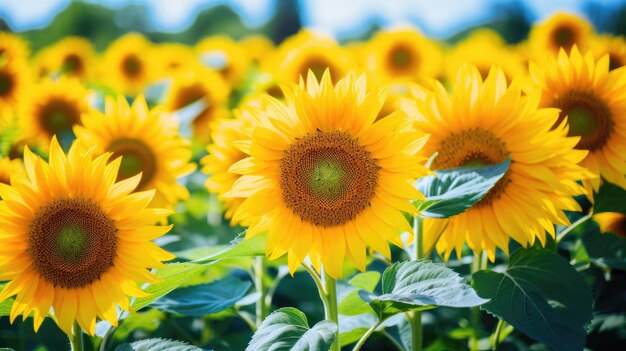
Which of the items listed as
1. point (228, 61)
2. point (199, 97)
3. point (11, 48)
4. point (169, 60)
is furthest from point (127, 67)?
point (199, 97)

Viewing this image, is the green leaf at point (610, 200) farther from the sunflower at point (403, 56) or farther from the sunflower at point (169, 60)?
the sunflower at point (169, 60)

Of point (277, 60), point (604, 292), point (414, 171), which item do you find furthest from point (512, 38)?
point (414, 171)

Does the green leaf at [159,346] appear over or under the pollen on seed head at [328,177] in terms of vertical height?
under

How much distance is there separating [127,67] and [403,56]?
8.37 feet

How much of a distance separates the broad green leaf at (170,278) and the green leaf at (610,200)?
1299 millimetres

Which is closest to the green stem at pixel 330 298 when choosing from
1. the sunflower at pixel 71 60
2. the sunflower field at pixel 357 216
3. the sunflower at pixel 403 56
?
the sunflower field at pixel 357 216

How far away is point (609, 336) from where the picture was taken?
234cm

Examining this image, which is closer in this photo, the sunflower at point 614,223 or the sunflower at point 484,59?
the sunflower at point 614,223

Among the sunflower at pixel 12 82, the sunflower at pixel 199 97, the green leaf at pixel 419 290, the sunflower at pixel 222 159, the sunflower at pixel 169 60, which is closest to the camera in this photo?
the green leaf at pixel 419 290

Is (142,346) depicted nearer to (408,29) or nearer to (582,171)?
(582,171)

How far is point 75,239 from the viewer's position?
1.69 meters

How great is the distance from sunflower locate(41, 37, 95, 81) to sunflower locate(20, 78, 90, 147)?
202 cm

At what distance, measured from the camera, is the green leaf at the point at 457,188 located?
159 cm

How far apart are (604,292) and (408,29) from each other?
9.63ft
